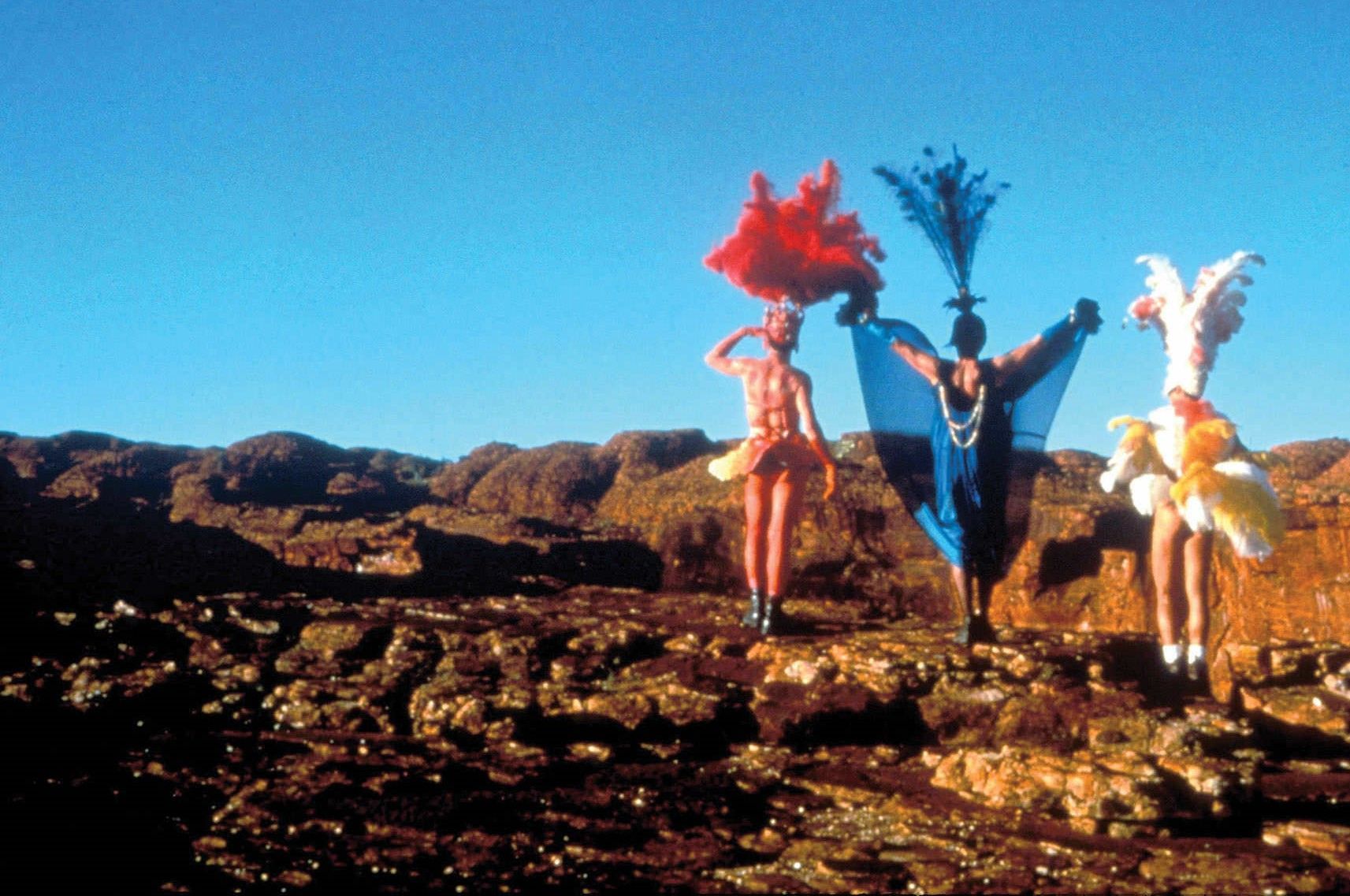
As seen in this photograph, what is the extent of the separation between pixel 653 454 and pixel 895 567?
816 centimetres

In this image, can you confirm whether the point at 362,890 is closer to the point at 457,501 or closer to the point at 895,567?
the point at 895,567

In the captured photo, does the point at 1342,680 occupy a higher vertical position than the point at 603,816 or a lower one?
higher

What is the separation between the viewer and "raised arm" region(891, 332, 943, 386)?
6438mm

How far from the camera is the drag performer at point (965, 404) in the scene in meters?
6.38

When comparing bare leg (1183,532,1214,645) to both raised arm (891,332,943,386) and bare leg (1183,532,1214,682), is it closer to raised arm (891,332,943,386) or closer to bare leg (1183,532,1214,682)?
bare leg (1183,532,1214,682)

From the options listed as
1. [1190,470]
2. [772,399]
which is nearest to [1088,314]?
[1190,470]

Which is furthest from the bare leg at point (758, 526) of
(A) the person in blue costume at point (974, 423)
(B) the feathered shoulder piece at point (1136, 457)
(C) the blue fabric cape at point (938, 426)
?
(B) the feathered shoulder piece at point (1136, 457)

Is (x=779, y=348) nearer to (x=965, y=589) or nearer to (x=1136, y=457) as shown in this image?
(x=965, y=589)

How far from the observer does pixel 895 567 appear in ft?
30.5

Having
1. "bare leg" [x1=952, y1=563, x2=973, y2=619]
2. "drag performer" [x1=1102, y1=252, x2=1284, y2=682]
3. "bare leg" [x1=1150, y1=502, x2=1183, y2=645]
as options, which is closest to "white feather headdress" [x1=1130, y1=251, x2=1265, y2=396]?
"drag performer" [x1=1102, y1=252, x2=1284, y2=682]

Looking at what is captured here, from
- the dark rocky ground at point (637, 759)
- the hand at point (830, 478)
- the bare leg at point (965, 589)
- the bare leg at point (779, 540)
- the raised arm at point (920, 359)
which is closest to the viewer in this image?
the dark rocky ground at point (637, 759)

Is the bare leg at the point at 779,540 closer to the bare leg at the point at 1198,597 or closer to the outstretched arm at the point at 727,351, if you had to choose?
the outstretched arm at the point at 727,351

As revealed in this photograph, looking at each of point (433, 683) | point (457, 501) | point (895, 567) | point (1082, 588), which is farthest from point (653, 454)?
point (433, 683)

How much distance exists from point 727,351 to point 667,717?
2.86m
